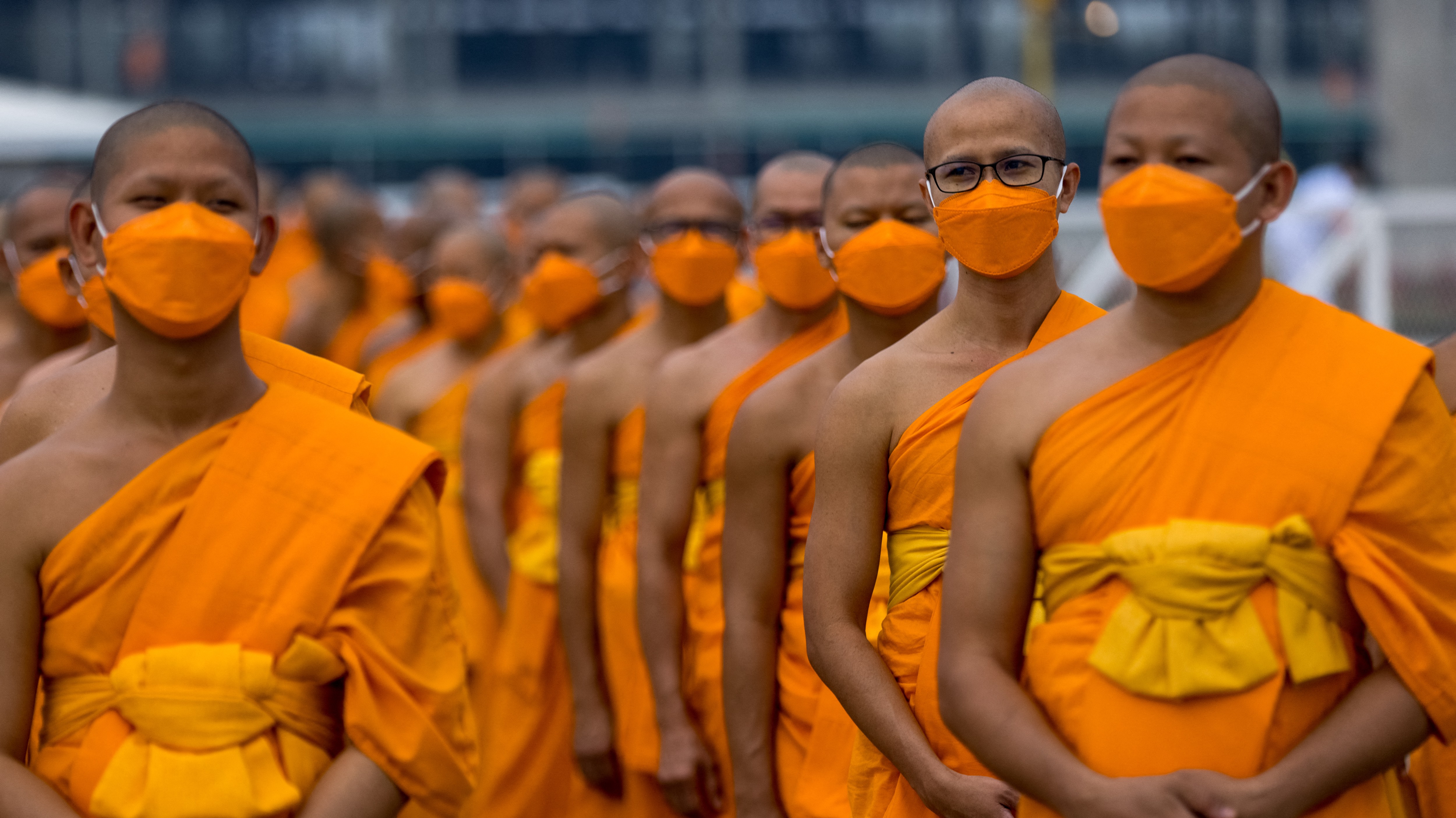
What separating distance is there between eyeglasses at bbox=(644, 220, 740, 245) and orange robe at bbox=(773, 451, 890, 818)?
6.02ft

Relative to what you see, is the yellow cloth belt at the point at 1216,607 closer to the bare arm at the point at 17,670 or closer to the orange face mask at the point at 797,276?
the bare arm at the point at 17,670

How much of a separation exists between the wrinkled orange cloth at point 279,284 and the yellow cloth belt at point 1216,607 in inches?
190

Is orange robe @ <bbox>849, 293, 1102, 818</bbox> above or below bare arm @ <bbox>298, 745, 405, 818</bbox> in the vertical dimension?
above

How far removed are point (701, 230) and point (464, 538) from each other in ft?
7.49

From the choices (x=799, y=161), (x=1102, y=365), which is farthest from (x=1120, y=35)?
(x=1102, y=365)

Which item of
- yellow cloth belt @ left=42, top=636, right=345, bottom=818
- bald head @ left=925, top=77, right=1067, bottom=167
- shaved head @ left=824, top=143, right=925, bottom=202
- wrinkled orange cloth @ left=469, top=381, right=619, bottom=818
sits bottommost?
wrinkled orange cloth @ left=469, top=381, right=619, bottom=818

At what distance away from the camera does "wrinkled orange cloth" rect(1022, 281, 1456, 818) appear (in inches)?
98.3

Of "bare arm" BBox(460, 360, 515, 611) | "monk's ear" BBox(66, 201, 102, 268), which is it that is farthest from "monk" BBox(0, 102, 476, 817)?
"bare arm" BBox(460, 360, 515, 611)

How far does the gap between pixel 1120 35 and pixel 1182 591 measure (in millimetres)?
33675

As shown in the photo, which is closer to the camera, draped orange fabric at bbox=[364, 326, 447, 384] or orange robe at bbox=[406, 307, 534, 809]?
orange robe at bbox=[406, 307, 534, 809]

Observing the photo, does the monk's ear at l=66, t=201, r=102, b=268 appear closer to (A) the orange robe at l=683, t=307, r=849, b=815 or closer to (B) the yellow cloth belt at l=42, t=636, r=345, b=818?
(B) the yellow cloth belt at l=42, t=636, r=345, b=818

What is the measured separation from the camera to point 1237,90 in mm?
2611

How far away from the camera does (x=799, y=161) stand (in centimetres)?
512

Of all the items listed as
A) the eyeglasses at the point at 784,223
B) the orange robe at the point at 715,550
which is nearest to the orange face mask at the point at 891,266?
the orange robe at the point at 715,550
